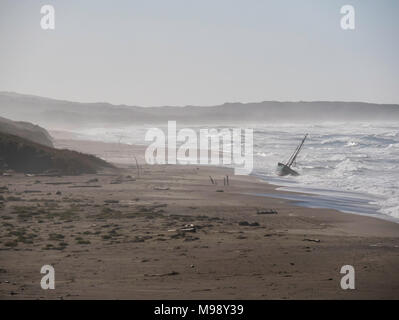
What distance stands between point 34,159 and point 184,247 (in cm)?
1734

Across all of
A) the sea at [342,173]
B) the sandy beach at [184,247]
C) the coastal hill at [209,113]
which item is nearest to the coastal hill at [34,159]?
the sandy beach at [184,247]

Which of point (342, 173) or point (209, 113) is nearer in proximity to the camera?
point (342, 173)

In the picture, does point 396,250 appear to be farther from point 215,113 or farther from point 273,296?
point 215,113

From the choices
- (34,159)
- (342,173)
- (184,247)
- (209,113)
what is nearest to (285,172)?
(342,173)

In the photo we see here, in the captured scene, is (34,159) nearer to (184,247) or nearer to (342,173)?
(342,173)

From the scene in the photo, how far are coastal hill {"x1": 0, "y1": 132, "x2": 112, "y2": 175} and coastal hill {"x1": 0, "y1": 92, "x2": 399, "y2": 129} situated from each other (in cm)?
11990

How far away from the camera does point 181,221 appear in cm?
1555

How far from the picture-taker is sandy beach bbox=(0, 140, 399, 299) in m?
9.29

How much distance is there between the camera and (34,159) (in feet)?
91.4

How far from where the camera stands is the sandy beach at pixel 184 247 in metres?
9.29

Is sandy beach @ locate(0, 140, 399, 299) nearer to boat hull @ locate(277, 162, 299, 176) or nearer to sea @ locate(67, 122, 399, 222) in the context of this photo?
sea @ locate(67, 122, 399, 222)
